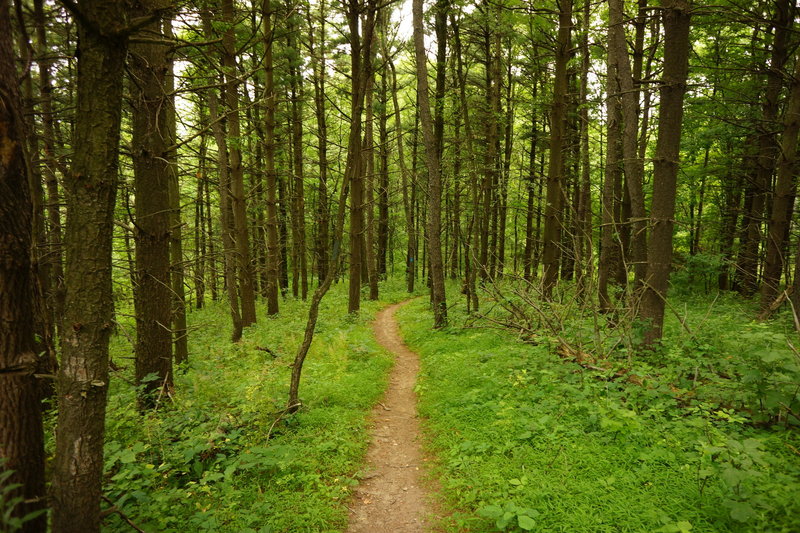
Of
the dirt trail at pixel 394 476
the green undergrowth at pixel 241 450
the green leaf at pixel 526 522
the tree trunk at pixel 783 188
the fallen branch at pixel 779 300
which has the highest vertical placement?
the tree trunk at pixel 783 188

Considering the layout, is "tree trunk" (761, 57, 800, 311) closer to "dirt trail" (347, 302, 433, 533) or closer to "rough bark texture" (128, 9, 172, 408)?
"dirt trail" (347, 302, 433, 533)

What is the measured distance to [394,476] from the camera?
5.02 meters

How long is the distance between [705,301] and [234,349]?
53.7 feet

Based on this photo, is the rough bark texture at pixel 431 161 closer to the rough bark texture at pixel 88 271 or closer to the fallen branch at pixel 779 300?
the fallen branch at pixel 779 300

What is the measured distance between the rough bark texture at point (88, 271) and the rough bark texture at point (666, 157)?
21.1 feet

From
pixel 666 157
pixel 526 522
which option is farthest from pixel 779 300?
pixel 526 522

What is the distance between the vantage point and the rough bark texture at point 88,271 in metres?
2.35

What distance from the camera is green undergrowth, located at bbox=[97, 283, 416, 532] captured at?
3770 millimetres

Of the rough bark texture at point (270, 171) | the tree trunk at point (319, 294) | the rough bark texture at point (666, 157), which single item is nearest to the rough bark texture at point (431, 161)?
the rough bark texture at point (270, 171)

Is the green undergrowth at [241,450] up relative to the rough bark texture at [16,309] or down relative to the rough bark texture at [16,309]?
down

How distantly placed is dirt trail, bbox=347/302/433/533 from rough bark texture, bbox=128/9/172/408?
10.5 feet

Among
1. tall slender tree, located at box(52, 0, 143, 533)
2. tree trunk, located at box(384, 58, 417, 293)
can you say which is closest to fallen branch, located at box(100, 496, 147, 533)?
tall slender tree, located at box(52, 0, 143, 533)

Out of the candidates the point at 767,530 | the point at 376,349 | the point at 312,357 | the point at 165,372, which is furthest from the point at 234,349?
the point at 767,530

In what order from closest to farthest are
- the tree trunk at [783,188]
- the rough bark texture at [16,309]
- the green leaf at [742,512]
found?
the rough bark texture at [16,309] → the green leaf at [742,512] → the tree trunk at [783,188]
